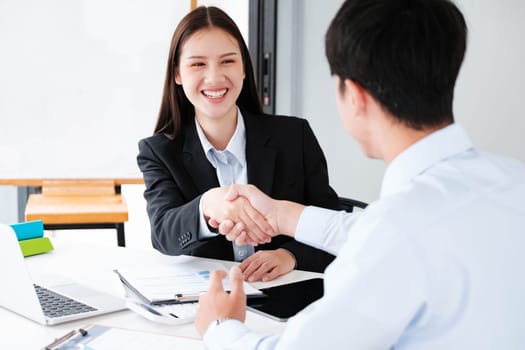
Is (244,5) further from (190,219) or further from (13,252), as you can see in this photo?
(13,252)

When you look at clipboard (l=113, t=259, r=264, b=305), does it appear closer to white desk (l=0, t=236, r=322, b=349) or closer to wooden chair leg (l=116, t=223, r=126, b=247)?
white desk (l=0, t=236, r=322, b=349)

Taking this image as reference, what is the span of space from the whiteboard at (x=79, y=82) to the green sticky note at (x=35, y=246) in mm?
1815

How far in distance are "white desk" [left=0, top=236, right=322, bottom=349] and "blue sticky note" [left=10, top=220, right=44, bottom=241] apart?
7 cm

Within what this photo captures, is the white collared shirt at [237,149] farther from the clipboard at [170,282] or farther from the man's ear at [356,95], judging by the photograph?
the man's ear at [356,95]

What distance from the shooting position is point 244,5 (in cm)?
445

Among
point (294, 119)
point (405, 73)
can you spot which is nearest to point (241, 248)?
point (294, 119)

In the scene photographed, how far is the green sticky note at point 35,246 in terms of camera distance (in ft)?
6.84

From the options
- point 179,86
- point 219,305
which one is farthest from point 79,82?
point 219,305

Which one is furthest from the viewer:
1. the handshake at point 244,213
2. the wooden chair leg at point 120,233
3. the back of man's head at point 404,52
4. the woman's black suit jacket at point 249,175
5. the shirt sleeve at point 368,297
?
the wooden chair leg at point 120,233

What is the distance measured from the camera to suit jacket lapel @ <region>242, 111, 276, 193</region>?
2268mm

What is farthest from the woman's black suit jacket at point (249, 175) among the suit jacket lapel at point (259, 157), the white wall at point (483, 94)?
the white wall at point (483, 94)

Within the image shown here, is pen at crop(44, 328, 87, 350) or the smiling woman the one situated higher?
the smiling woman

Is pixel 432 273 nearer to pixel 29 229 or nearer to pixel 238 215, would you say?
pixel 238 215

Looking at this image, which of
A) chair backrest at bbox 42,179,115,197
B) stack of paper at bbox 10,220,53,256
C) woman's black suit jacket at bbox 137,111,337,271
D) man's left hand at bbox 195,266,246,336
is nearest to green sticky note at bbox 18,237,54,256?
stack of paper at bbox 10,220,53,256
